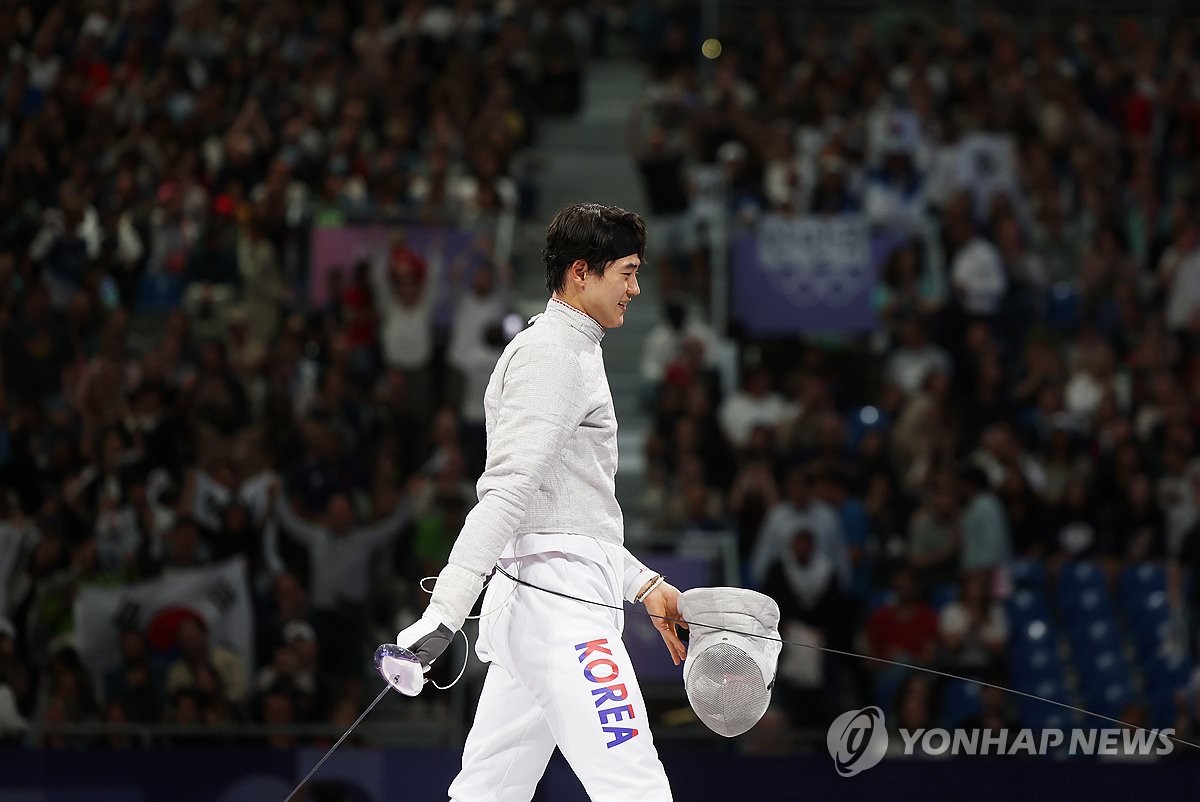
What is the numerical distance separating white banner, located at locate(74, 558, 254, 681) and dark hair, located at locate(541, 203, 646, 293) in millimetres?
4975

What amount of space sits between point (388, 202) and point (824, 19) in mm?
6927

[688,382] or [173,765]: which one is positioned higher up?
[688,382]

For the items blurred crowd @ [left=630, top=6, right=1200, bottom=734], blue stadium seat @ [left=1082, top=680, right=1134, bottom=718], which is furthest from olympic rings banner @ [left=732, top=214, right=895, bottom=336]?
blue stadium seat @ [left=1082, top=680, right=1134, bottom=718]

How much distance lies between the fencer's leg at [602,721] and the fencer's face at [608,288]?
703 millimetres

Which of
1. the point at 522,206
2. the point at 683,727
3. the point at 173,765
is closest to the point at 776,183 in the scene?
the point at 522,206

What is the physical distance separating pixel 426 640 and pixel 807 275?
8.51 meters

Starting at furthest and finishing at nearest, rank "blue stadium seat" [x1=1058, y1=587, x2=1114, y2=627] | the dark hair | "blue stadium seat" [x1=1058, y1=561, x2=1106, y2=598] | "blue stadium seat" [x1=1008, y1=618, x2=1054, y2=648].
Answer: "blue stadium seat" [x1=1058, y1=561, x2=1106, y2=598] → "blue stadium seat" [x1=1058, y1=587, x2=1114, y2=627] → "blue stadium seat" [x1=1008, y1=618, x2=1054, y2=648] → the dark hair

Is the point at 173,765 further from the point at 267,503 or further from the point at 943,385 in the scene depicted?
the point at 943,385

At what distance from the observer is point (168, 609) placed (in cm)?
829

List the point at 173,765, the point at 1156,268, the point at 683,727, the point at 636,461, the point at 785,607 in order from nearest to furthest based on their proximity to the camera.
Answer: the point at 173,765, the point at 683,727, the point at 785,607, the point at 636,461, the point at 1156,268

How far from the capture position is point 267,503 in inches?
364

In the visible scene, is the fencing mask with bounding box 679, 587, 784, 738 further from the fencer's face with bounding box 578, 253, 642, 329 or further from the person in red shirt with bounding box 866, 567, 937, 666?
the person in red shirt with bounding box 866, 567, 937, 666

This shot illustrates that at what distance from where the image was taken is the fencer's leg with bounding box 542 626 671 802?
3.42 meters

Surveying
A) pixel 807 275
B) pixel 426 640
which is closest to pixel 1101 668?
pixel 807 275
